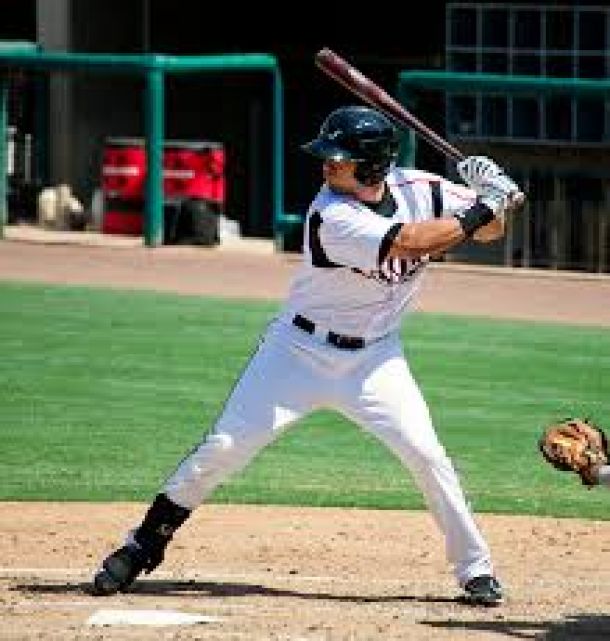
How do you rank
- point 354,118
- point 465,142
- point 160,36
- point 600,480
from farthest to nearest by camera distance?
point 160,36 → point 465,142 → point 354,118 → point 600,480

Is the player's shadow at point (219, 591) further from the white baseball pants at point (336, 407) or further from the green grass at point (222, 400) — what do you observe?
the green grass at point (222, 400)

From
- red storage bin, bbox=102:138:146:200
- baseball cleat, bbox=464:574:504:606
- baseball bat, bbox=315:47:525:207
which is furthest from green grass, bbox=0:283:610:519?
red storage bin, bbox=102:138:146:200

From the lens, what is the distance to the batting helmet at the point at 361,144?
27.7 feet

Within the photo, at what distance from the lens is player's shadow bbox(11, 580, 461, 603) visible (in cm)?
873

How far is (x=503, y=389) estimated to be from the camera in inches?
554

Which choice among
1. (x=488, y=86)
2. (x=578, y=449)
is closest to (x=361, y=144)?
(x=578, y=449)

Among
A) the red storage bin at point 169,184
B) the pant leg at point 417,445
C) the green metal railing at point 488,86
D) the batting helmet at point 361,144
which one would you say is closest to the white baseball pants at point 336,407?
the pant leg at point 417,445

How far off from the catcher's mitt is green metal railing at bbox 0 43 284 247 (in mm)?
12222

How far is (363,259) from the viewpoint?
326 inches

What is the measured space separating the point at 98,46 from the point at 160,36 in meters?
1.12

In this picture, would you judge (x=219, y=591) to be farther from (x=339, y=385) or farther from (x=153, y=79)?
(x=153, y=79)

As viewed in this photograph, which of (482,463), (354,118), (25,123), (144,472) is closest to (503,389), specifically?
(482,463)

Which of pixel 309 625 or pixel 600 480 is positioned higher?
pixel 600 480

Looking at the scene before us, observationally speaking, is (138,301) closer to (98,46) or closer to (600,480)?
(98,46)
